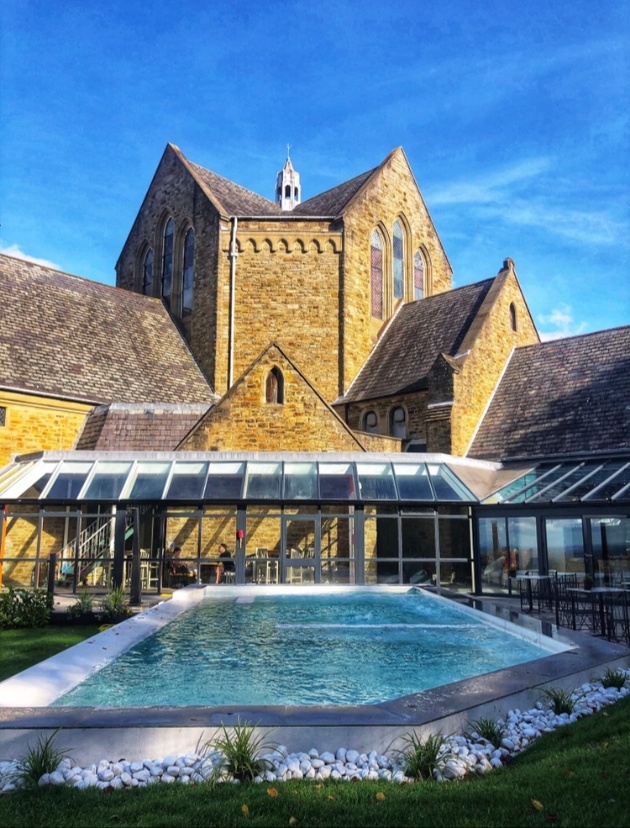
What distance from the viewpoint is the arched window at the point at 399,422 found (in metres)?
25.8

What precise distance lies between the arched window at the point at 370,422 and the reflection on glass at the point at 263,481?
24.7 ft

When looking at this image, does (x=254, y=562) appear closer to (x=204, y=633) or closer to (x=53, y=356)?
(x=204, y=633)

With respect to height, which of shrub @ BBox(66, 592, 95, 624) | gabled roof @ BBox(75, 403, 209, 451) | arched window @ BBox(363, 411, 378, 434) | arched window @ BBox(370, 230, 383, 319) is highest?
arched window @ BBox(370, 230, 383, 319)

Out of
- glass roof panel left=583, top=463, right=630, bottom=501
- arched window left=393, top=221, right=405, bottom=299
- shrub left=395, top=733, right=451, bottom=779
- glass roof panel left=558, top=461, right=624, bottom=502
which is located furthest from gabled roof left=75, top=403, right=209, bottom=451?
shrub left=395, top=733, right=451, bottom=779

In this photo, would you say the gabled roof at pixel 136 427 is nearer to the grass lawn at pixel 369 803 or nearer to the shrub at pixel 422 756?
the grass lawn at pixel 369 803

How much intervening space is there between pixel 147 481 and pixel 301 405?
16.5 feet

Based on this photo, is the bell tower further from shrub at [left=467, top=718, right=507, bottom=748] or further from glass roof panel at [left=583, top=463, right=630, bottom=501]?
shrub at [left=467, top=718, right=507, bottom=748]

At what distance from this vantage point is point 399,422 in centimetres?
2611

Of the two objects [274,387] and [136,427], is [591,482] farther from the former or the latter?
[136,427]

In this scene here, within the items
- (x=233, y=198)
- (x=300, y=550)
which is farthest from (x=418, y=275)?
(x=300, y=550)

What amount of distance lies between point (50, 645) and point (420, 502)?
35.1 feet

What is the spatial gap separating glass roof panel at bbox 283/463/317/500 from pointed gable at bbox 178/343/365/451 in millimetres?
1372

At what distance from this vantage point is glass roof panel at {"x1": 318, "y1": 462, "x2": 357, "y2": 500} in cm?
1898

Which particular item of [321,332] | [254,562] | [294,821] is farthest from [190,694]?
[321,332]
